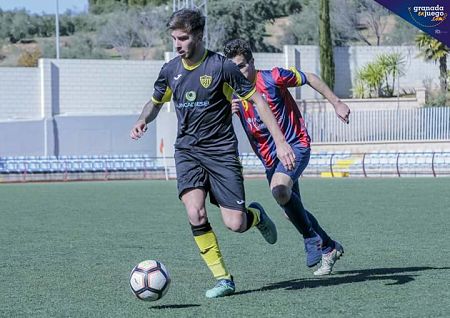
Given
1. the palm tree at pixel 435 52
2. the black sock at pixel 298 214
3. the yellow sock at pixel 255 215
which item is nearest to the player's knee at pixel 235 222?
the yellow sock at pixel 255 215

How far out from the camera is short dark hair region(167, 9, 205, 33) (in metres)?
6.99

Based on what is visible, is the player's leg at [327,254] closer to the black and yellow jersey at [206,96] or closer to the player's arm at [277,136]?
the black and yellow jersey at [206,96]

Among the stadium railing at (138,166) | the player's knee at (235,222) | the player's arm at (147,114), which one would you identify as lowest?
the stadium railing at (138,166)

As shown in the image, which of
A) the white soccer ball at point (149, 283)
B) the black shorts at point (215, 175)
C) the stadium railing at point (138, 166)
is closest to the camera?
the white soccer ball at point (149, 283)

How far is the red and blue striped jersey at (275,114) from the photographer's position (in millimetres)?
8398

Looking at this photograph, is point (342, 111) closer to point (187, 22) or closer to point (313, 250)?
point (313, 250)

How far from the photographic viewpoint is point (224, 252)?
34.2ft

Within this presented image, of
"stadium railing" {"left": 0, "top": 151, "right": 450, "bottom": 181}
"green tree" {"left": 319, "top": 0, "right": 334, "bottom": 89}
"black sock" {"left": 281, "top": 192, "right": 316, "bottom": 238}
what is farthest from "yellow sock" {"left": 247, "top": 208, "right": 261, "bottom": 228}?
"green tree" {"left": 319, "top": 0, "right": 334, "bottom": 89}

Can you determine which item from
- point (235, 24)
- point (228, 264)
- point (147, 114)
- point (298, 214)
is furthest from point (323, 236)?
point (235, 24)

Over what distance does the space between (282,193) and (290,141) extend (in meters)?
0.57

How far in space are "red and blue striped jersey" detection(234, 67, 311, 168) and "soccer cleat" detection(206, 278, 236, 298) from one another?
169 centimetres

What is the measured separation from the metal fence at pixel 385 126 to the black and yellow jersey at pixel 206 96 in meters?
30.8

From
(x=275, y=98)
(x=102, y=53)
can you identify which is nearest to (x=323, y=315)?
(x=275, y=98)

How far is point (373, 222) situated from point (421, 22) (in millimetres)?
6299
